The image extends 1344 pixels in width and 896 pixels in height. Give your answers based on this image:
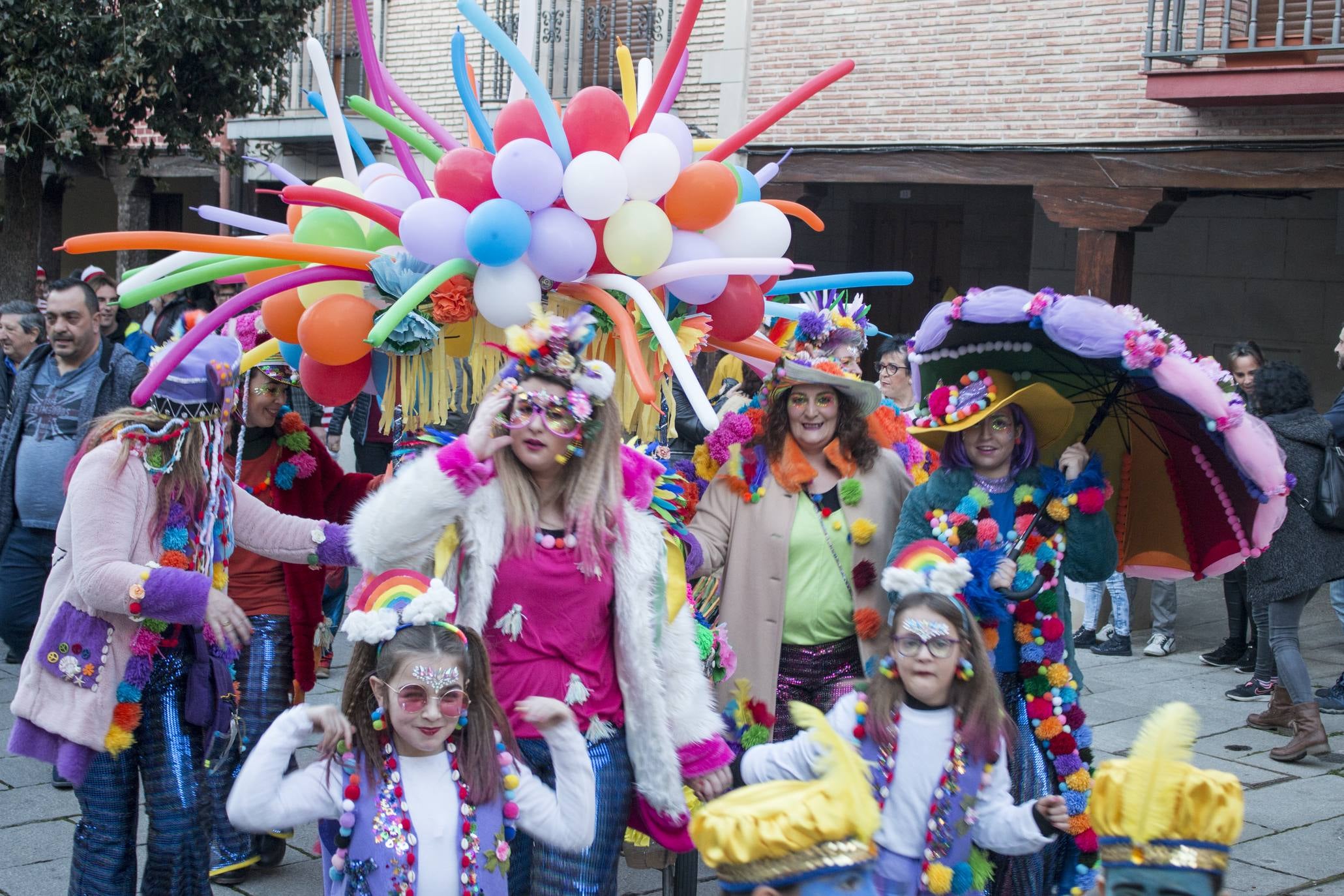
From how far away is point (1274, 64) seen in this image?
31.4ft

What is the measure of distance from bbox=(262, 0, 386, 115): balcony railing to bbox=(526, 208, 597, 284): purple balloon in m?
12.1

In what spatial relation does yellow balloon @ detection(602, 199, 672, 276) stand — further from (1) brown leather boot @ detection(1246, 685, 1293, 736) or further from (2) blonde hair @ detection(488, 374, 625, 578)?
(1) brown leather boot @ detection(1246, 685, 1293, 736)

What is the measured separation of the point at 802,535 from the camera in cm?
465

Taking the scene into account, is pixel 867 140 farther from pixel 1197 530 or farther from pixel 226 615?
pixel 226 615

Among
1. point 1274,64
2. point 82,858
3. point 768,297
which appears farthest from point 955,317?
point 1274,64

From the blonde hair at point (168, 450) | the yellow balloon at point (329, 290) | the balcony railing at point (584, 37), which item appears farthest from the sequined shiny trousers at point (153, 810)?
the balcony railing at point (584, 37)

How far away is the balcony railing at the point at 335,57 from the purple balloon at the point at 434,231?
1204 cm

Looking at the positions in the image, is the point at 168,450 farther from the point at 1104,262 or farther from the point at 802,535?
the point at 1104,262

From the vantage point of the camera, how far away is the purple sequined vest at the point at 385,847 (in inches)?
124

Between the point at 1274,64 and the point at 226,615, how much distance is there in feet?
27.5

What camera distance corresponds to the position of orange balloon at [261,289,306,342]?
4.10 meters

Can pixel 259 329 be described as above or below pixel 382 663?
above

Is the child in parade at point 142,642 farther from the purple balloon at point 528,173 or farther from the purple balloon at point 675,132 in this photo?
the purple balloon at point 675,132

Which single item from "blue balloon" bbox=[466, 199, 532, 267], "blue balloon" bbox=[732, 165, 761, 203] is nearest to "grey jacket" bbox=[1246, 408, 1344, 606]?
"blue balloon" bbox=[732, 165, 761, 203]
